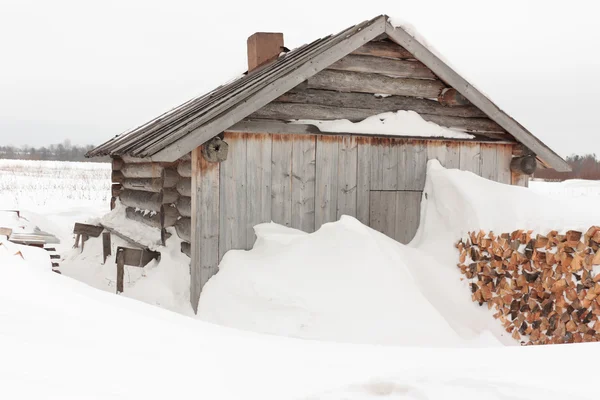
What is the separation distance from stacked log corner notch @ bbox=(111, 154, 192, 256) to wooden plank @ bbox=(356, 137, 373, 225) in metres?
2.61

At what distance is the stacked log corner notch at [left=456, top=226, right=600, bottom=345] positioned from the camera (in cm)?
602

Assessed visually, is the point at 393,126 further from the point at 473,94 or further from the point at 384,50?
the point at 473,94

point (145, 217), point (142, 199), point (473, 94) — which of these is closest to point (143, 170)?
point (142, 199)

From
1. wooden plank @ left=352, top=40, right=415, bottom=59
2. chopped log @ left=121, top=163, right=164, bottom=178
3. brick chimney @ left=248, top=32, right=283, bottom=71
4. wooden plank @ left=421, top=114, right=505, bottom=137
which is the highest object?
brick chimney @ left=248, top=32, right=283, bottom=71

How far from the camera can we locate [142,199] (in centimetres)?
1063

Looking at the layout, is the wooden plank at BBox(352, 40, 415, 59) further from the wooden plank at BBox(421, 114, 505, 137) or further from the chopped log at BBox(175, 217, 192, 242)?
the chopped log at BBox(175, 217, 192, 242)

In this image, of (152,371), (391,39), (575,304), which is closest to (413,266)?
(575,304)

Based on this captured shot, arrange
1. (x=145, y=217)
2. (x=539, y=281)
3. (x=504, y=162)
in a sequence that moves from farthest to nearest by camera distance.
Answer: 1. (x=145, y=217)
2. (x=504, y=162)
3. (x=539, y=281)

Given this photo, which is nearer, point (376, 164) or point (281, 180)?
point (281, 180)

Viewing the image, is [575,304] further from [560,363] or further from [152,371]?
[152,371]

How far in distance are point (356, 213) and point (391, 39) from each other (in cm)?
284

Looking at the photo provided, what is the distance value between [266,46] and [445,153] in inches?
177

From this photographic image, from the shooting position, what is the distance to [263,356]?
3221 mm

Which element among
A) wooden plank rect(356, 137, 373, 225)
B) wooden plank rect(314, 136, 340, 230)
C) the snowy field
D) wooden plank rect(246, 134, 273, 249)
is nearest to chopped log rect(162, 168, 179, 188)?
the snowy field
